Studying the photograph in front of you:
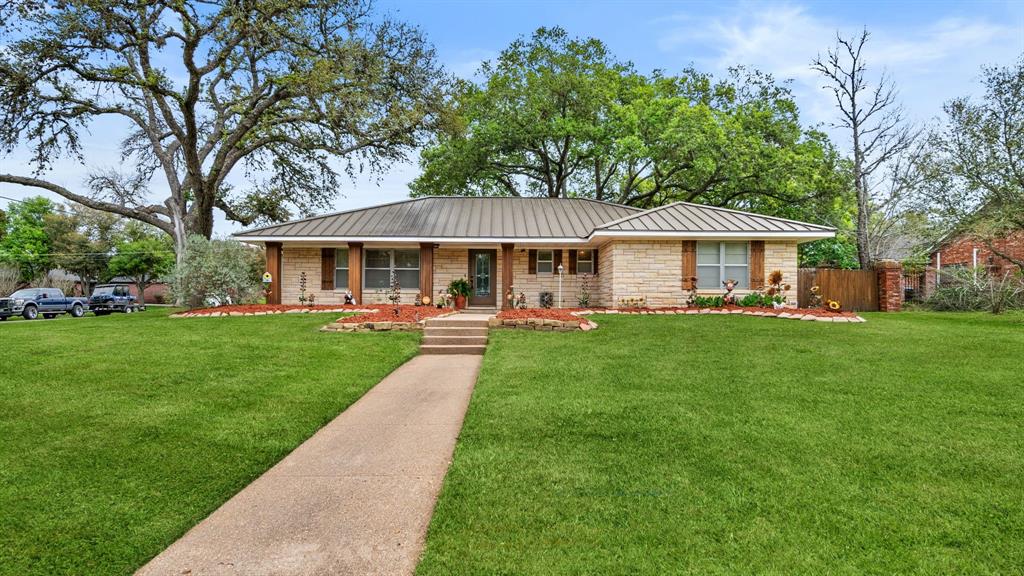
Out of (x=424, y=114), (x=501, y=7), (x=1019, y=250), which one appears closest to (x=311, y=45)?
(x=424, y=114)

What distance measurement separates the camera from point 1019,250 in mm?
21422

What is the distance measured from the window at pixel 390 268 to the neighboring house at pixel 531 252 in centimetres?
4

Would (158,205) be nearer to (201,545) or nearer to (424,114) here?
(424,114)

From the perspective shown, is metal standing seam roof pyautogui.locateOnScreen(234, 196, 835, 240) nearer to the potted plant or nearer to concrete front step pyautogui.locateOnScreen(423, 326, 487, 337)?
the potted plant

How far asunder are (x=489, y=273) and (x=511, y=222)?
1987 mm

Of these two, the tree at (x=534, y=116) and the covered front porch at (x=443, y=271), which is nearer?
the covered front porch at (x=443, y=271)

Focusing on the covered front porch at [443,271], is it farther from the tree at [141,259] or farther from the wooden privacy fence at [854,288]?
the tree at [141,259]

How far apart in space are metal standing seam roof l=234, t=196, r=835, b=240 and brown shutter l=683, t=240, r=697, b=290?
64 cm

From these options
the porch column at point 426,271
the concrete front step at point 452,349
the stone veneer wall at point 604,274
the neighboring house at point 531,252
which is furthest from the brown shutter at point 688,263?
the concrete front step at point 452,349

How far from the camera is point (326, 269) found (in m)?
17.2

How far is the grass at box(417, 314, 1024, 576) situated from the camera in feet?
8.56

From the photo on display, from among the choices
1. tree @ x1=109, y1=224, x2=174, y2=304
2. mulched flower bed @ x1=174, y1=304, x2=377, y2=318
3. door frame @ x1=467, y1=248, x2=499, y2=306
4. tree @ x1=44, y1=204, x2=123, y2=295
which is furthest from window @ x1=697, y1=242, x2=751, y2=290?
tree @ x1=44, y1=204, x2=123, y2=295

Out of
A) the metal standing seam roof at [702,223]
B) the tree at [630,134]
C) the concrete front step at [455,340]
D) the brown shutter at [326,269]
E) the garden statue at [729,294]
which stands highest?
the tree at [630,134]

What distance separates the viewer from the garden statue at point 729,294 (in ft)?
49.4
